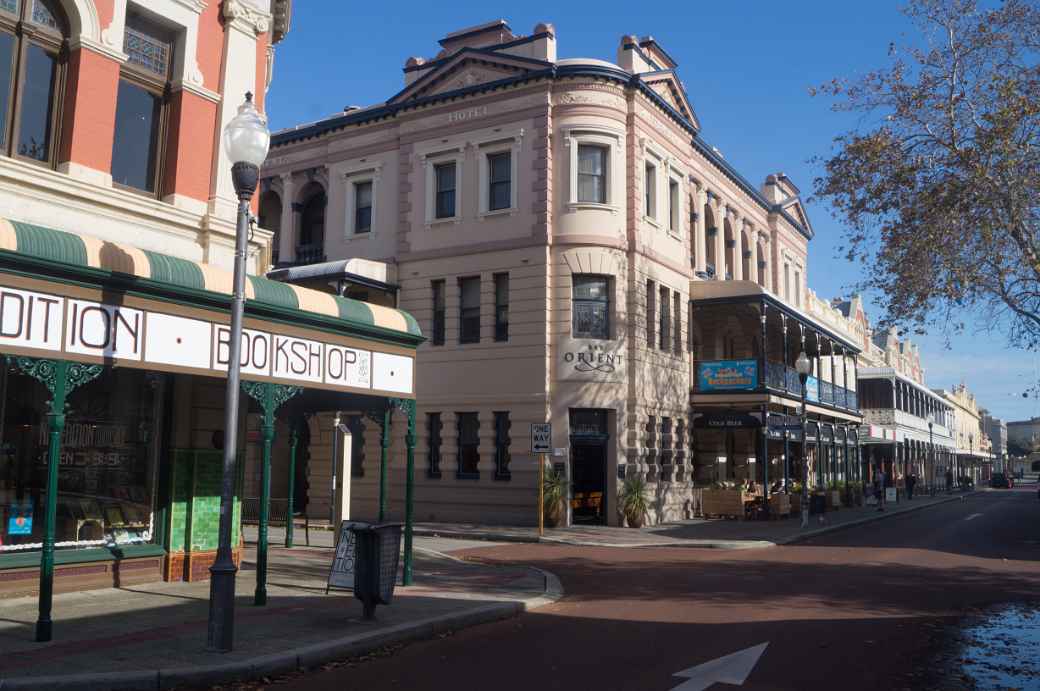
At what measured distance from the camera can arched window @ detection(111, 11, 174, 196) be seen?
12352 millimetres

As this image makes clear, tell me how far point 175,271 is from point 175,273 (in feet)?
0.08

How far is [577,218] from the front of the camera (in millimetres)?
27047

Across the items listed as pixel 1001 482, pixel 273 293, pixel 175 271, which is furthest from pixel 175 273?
pixel 1001 482

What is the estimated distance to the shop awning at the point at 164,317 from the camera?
346 inches

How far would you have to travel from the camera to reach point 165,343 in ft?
33.0

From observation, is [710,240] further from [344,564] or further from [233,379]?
[233,379]

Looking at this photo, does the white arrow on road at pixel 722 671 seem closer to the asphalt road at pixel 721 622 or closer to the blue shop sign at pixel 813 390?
the asphalt road at pixel 721 622

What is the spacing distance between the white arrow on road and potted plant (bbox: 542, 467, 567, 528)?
16160 mm

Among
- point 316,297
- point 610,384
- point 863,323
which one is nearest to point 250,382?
point 316,297

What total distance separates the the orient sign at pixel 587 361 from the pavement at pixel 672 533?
14.4 ft

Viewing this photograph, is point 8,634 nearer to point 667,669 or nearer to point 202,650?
point 202,650

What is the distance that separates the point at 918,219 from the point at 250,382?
1467 centimetres

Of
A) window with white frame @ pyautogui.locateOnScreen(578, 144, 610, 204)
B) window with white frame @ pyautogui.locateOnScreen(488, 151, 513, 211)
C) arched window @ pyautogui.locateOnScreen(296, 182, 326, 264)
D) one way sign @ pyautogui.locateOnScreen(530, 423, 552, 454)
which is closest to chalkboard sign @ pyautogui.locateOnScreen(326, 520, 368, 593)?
one way sign @ pyautogui.locateOnScreen(530, 423, 552, 454)

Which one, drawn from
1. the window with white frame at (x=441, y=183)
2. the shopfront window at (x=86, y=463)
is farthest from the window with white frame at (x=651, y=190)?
the shopfront window at (x=86, y=463)
